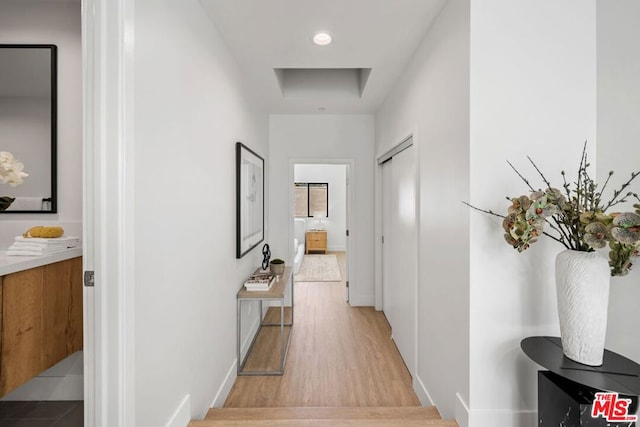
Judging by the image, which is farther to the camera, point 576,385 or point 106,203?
point 576,385

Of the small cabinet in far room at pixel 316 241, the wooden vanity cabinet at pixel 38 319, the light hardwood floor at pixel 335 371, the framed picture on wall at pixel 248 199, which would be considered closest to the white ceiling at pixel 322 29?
the framed picture on wall at pixel 248 199

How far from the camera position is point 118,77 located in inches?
47.0

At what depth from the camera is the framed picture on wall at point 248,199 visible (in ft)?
8.68

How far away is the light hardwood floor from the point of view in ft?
7.61

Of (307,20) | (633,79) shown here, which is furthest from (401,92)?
(633,79)

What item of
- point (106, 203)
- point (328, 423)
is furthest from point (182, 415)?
point (106, 203)

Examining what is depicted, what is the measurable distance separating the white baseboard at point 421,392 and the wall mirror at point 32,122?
257 cm

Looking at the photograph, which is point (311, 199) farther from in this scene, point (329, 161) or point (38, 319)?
point (38, 319)

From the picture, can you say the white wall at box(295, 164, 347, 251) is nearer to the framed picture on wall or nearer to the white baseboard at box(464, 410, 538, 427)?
the framed picture on wall

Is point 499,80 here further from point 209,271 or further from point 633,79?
point 209,271

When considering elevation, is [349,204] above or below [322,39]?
below

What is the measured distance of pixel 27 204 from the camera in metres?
1.91

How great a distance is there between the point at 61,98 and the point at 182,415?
191cm

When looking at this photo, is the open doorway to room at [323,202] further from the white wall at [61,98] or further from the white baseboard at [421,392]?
the white wall at [61,98]
